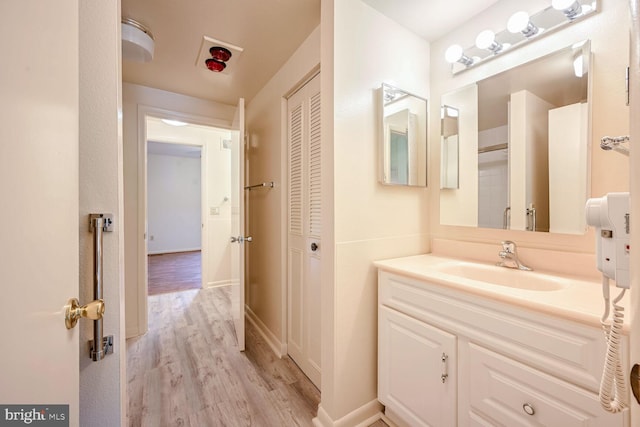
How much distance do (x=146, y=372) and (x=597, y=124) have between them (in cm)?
293

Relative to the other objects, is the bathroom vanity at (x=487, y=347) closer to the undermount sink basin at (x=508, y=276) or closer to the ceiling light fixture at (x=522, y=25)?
the undermount sink basin at (x=508, y=276)

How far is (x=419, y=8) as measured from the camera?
4.59ft

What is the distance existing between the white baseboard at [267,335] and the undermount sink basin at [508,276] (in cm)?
141

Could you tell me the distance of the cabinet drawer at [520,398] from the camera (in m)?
0.71

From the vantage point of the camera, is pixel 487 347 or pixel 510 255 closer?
pixel 487 347

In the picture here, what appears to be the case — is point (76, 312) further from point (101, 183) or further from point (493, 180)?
point (493, 180)

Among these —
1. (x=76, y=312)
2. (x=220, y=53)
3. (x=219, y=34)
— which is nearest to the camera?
Result: (x=76, y=312)

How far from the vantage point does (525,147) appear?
50.3 inches

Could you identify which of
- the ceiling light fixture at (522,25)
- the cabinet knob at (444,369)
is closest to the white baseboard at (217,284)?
the cabinet knob at (444,369)

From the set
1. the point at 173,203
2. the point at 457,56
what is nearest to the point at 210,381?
the point at 457,56

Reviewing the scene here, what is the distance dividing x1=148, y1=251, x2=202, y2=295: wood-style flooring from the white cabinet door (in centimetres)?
324

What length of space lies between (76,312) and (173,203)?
6.73 meters

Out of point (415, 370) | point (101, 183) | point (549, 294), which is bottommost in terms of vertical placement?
point (415, 370)

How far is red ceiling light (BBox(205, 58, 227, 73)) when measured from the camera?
1874 millimetres
